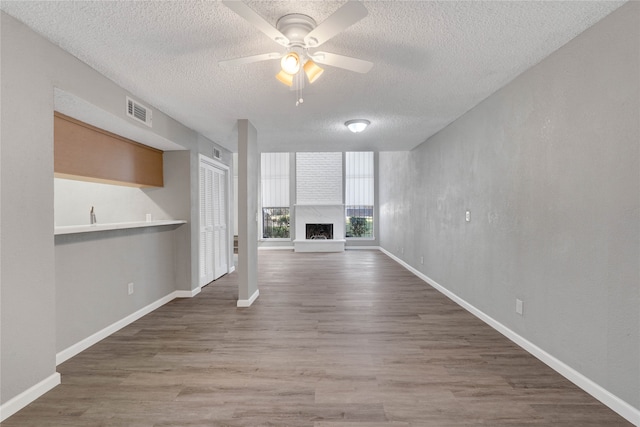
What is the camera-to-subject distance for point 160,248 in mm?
4074

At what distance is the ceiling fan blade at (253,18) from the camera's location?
1.50 metres

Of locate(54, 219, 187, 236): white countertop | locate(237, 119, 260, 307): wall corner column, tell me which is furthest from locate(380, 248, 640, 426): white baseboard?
locate(54, 219, 187, 236): white countertop

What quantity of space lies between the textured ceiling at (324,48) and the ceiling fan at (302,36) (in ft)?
0.28

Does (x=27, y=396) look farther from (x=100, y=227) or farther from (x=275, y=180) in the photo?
(x=275, y=180)

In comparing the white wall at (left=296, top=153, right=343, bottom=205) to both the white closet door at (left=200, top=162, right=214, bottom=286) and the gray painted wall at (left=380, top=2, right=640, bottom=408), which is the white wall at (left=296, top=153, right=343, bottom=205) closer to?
the white closet door at (left=200, top=162, right=214, bottom=286)

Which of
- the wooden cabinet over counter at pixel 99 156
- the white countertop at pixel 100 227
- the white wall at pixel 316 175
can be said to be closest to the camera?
the white countertop at pixel 100 227

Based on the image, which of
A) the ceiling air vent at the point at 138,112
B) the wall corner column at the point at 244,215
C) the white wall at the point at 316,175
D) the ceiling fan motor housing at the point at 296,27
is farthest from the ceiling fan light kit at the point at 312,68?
the white wall at the point at 316,175

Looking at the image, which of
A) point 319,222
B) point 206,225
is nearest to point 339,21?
point 206,225

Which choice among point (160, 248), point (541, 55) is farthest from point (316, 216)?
Result: point (541, 55)

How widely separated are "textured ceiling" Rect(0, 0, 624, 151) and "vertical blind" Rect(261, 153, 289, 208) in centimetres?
629

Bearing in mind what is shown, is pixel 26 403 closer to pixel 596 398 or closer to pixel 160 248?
pixel 160 248

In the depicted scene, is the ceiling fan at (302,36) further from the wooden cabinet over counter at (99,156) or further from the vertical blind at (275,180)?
the vertical blind at (275,180)

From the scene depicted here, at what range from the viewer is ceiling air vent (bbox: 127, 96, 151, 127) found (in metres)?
3.02

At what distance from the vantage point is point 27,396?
1.97m
